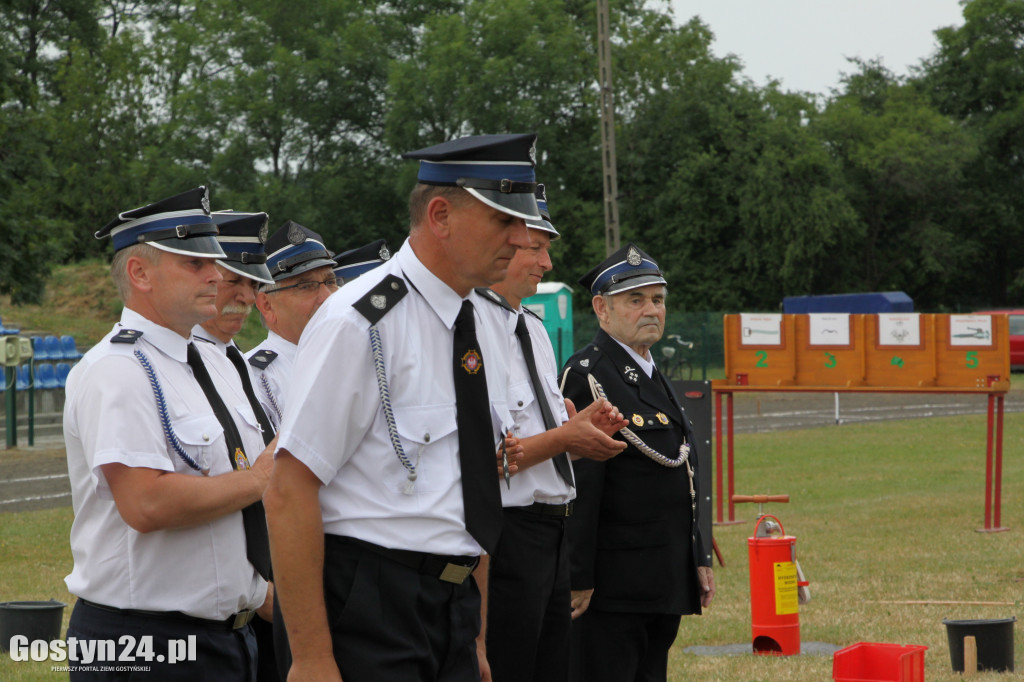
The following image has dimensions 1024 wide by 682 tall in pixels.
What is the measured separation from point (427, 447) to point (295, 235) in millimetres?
2703

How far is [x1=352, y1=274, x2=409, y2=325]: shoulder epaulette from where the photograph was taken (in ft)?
8.76

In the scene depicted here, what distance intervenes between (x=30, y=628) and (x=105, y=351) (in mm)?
4280

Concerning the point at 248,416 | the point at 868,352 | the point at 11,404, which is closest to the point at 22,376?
the point at 11,404

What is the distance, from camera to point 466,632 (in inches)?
110

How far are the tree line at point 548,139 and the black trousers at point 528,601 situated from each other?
4080cm

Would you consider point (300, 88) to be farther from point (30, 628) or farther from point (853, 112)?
point (30, 628)

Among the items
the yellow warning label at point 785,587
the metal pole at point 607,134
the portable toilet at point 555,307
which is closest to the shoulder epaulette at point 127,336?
the yellow warning label at point 785,587

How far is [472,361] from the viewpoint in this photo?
110 inches

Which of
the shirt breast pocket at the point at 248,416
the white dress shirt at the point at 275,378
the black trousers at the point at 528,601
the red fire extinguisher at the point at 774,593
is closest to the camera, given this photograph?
the shirt breast pocket at the point at 248,416

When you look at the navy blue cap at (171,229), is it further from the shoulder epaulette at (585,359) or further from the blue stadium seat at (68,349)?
the blue stadium seat at (68,349)

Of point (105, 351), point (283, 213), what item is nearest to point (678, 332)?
point (283, 213)

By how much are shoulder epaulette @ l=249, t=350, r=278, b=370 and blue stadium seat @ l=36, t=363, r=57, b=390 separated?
1898cm

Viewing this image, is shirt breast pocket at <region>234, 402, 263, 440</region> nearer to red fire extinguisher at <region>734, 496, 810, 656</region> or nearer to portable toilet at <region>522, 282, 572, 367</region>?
red fire extinguisher at <region>734, 496, 810, 656</region>

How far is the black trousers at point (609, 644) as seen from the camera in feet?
16.2
